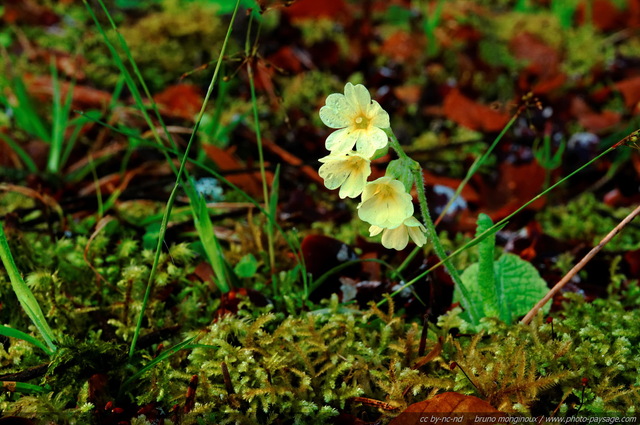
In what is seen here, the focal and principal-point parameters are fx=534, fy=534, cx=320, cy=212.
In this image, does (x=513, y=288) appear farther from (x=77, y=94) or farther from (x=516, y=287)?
(x=77, y=94)

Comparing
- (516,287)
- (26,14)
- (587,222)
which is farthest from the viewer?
(26,14)

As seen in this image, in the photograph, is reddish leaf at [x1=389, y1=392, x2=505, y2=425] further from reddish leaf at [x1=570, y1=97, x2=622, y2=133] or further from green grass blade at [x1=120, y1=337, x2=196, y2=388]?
reddish leaf at [x1=570, y1=97, x2=622, y2=133]

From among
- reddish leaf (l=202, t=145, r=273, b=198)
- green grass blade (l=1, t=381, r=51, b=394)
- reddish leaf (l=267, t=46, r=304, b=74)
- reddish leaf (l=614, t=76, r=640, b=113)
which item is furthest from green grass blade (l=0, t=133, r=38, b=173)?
reddish leaf (l=614, t=76, r=640, b=113)

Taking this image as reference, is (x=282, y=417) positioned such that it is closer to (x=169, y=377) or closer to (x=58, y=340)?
(x=169, y=377)

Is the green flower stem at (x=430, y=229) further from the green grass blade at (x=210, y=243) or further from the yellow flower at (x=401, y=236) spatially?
the green grass blade at (x=210, y=243)

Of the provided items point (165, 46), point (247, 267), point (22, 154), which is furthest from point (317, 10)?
point (247, 267)

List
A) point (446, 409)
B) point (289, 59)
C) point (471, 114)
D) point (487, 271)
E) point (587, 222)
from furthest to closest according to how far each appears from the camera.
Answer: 1. point (289, 59)
2. point (471, 114)
3. point (587, 222)
4. point (487, 271)
5. point (446, 409)

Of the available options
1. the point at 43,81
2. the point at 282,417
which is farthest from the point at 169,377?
the point at 43,81

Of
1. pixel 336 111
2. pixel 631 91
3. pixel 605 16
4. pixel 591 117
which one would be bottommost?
pixel 591 117
